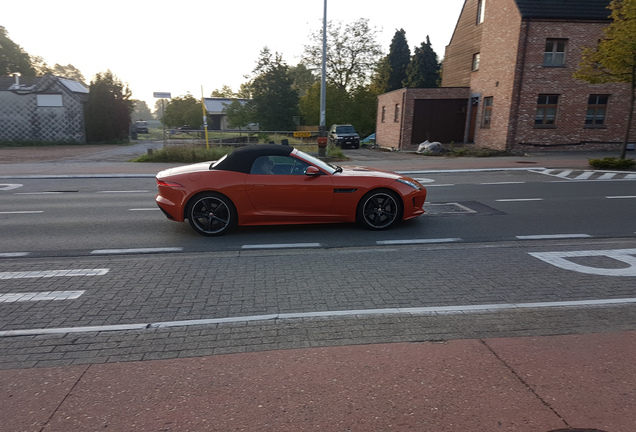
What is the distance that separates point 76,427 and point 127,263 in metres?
3.49

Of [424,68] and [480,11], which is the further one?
[424,68]

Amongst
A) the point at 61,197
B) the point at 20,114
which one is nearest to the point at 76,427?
the point at 61,197

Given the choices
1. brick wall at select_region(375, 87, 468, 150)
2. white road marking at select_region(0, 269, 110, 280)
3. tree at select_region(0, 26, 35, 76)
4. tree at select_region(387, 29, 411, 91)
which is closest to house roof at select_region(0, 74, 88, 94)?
brick wall at select_region(375, 87, 468, 150)

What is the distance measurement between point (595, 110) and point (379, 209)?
69.8ft

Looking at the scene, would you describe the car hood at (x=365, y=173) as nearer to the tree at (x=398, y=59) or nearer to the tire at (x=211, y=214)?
the tire at (x=211, y=214)

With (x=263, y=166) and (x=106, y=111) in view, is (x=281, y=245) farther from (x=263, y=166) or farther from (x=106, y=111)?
(x=106, y=111)

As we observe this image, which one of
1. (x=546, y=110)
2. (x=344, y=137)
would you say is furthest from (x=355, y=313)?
(x=344, y=137)

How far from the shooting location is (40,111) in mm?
33906

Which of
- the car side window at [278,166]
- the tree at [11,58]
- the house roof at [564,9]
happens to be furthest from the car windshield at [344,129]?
the tree at [11,58]

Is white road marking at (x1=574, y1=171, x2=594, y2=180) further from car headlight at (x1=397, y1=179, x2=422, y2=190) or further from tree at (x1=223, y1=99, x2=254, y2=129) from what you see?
tree at (x1=223, y1=99, x2=254, y2=129)

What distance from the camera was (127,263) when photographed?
5887 mm

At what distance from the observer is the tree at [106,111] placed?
35.2 meters

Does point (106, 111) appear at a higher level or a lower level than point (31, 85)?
lower

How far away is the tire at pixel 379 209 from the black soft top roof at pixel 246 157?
1608mm
